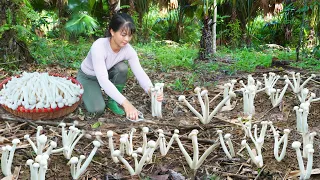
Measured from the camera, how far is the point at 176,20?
36.5 ft

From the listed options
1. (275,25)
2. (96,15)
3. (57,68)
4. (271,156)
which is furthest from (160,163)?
(275,25)

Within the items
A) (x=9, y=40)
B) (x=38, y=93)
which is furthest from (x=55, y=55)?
(x=38, y=93)

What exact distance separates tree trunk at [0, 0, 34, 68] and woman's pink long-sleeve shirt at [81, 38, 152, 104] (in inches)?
59.2

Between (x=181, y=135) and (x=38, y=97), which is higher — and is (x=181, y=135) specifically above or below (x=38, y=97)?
below

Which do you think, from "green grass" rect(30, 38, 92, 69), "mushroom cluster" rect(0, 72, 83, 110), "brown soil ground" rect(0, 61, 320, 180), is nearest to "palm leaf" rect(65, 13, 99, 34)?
"green grass" rect(30, 38, 92, 69)

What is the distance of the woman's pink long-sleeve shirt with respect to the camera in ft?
9.81

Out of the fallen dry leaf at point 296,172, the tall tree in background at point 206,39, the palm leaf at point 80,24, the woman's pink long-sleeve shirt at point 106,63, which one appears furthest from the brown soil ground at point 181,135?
the palm leaf at point 80,24

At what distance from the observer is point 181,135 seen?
2652 mm

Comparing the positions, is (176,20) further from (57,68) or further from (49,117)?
(49,117)

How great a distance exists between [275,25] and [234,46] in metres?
3.06

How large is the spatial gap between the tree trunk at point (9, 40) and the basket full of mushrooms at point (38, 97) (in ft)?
4.75

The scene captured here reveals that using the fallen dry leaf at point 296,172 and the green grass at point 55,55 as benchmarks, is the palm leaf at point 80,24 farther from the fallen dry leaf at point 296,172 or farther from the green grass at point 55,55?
the fallen dry leaf at point 296,172

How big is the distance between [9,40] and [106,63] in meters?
1.89

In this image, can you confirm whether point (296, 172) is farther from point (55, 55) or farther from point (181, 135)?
point (55, 55)
